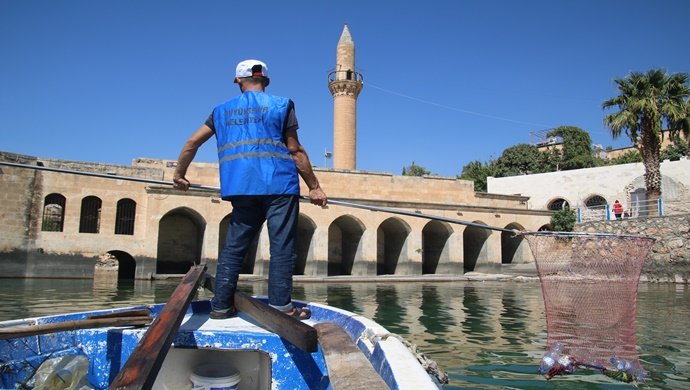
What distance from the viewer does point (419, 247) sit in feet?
80.7

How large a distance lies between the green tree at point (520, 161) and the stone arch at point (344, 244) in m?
28.1

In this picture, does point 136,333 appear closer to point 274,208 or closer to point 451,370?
point 274,208

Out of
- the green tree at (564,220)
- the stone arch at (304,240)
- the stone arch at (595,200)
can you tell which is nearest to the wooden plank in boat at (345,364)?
the stone arch at (304,240)

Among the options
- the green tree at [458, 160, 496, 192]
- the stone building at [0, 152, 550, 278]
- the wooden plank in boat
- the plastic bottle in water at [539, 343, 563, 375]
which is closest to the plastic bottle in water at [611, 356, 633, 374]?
the plastic bottle in water at [539, 343, 563, 375]

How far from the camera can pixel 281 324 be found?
2.54 metres

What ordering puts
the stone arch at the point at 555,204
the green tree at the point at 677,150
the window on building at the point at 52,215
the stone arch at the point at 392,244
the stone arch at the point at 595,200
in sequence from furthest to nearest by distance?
1. the green tree at the point at 677,150
2. the stone arch at the point at 555,204
3. the stone arch at the point at 595,200
4. the stone arch at the point at 392,244
5. the window on building at the point at 52,215

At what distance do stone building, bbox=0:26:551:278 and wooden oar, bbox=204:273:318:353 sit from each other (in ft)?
54.8

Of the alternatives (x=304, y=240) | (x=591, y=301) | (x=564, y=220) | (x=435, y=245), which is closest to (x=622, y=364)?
(x=591, y=301)

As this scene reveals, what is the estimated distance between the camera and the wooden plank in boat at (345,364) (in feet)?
5.24

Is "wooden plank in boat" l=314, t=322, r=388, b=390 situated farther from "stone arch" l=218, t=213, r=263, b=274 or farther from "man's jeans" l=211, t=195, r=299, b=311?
"stone arch" l=218, t=213, r=263, b=274

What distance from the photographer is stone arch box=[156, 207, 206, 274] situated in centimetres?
2395

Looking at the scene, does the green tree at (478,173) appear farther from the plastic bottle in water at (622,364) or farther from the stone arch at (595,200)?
the plastic bottle in water at (622,364)

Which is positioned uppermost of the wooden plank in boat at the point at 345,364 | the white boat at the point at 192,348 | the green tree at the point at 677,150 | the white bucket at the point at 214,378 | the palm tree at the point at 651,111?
the green tree at the point at 677,150

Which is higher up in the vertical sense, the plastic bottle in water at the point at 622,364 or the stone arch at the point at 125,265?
the plastic bottle in water at the point at 622,364
